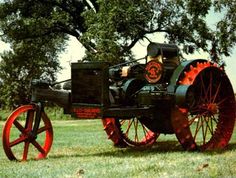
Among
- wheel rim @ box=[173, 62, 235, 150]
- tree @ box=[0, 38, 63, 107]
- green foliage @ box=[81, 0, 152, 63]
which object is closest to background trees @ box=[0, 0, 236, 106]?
green foliage @ box=[81, 0, 152, 63]

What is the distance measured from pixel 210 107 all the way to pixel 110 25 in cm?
2132

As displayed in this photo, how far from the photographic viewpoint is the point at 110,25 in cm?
3088

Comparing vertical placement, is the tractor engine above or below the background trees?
below

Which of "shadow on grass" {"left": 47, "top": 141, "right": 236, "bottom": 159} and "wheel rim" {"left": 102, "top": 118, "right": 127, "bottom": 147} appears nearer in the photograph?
"shadow on grass" {"left": 47, "top": 141, "right": 236, "bottom": 159}

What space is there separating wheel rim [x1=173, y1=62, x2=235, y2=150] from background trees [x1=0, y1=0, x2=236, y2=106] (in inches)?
726

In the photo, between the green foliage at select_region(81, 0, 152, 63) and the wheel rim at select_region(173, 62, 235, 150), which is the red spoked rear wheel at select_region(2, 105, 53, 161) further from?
the green foliage at select_region(81, 0, 152, 63)

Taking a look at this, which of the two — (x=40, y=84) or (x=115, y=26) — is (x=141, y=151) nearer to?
(x=40, y=84)

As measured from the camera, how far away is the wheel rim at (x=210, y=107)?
957 cm

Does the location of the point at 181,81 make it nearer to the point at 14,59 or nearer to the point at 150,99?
the point at 150,99

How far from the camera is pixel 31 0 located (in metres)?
39.3

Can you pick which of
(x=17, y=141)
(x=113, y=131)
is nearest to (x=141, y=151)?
(x=113, y=131)

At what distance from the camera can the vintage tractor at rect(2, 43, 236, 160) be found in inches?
362

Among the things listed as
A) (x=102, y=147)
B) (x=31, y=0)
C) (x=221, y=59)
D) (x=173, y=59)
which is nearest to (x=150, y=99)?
(x=173, y=59)

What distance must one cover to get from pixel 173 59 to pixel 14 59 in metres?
33.8
